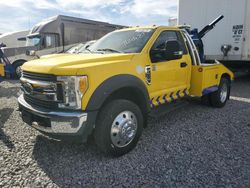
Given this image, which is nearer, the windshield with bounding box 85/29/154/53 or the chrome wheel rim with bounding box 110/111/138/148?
the chrome wheel rim with bounding box 110/111/138/148

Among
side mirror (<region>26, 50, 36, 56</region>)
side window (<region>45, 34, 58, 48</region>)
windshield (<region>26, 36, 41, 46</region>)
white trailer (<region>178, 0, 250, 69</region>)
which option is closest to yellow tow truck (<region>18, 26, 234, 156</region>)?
white trailer (<region>178, 0, 250, 69</region>)

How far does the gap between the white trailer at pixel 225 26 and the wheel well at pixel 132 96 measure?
5951 mm

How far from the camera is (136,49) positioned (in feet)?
12.2

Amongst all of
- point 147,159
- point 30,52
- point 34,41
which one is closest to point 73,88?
point 147,159

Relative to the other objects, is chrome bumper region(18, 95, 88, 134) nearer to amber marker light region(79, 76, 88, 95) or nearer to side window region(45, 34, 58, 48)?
amber marker light region(79, 76, 88, 95)

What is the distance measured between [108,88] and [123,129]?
658 mm

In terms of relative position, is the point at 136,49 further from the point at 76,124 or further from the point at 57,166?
the point at 57,166

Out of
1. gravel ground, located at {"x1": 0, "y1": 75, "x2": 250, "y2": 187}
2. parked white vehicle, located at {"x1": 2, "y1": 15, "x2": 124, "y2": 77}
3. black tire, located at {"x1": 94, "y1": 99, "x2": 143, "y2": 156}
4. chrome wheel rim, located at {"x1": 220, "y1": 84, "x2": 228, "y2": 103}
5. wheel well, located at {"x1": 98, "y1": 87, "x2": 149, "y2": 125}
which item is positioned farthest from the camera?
parked white vehicle, located at {"x1": 2, "y1": 15, "x2": 124, "y2": 77}

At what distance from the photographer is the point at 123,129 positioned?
3264mm

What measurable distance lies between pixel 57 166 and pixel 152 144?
1.52 meters

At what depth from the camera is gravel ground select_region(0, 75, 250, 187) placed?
2.77 metres

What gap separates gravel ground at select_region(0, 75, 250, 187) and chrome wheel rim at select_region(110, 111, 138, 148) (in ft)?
0.80

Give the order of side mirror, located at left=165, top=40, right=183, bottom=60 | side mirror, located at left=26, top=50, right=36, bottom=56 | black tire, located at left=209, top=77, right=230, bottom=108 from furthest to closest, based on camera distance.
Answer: side mirror, located at left=26, top=50, right=36, bottom=56
black tire, located at left=209, top=77, right=230, bottom=108
side mirror, located at left=165, top=40, right=183, bottom=60

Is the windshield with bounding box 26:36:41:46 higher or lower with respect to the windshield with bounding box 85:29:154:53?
higher
